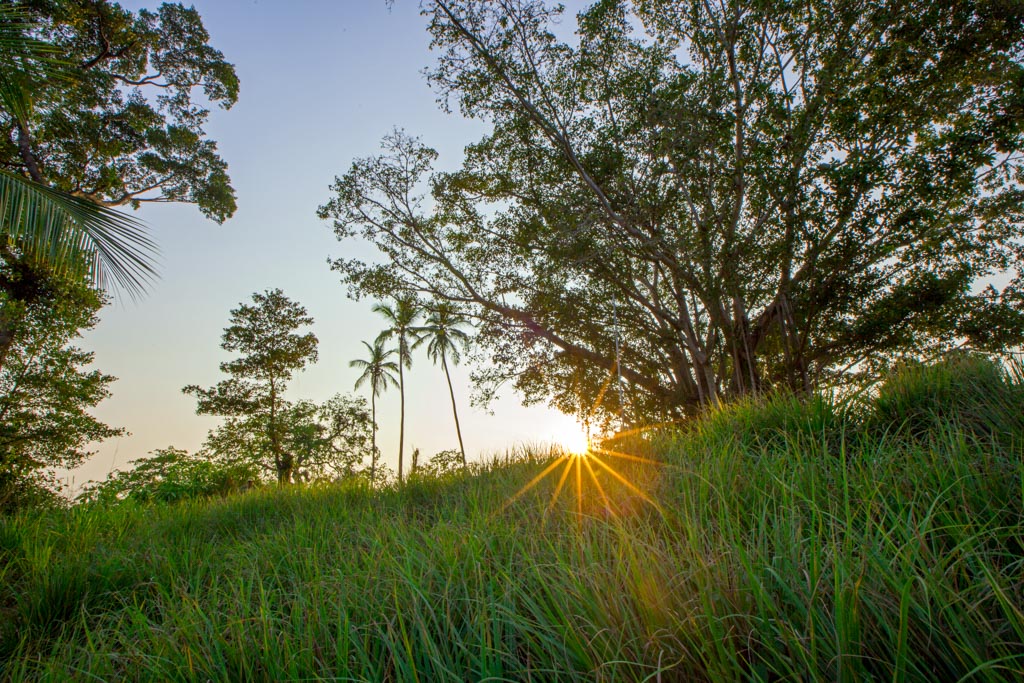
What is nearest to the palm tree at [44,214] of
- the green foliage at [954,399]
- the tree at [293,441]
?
the green foliage at [954,399]

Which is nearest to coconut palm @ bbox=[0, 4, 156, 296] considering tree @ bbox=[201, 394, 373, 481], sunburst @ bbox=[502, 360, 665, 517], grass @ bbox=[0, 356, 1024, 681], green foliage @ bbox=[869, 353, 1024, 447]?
grass @ bbox=[0, 356, 1024, 681]

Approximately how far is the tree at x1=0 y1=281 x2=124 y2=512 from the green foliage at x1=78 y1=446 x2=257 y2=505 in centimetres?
177

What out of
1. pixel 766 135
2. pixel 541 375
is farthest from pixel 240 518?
pixel 766 135

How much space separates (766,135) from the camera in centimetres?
990

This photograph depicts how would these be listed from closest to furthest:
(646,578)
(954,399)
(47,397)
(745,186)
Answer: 1. (646,578)
2. (954,399)
3. (745,186)
4. (47,397)

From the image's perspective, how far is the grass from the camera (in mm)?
1473

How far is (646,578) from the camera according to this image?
1865mm

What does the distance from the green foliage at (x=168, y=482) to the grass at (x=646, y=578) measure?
174 inches

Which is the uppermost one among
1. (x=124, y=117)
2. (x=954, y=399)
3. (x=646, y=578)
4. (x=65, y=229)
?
(x=124, y=117)

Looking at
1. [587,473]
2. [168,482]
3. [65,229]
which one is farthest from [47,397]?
[587,473]

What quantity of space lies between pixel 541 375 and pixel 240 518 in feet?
30.6

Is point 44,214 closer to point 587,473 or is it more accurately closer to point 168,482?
point 587,473

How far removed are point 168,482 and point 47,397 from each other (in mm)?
6964

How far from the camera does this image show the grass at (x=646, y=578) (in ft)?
4.83
